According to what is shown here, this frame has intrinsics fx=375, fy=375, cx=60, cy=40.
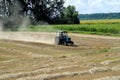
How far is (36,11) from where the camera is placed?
111 m

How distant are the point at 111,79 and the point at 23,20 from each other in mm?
87920

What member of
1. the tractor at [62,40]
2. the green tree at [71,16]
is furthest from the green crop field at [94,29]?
the green tree at [71,16]

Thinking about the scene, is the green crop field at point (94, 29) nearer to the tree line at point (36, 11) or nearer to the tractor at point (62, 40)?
the tree line at point (36, 11)

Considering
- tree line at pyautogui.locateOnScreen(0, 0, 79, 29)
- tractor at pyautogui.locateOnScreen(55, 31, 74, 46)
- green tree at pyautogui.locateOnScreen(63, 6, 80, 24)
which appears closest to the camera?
tractor at pyautogui.locateOnScreen(55, 31, 74, 46)

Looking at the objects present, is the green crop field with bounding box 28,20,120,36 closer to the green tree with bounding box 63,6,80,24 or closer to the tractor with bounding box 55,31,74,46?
the tractor with bounding box 55,31,74,46

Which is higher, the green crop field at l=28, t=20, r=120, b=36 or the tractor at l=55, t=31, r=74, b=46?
the tractor at l=55, t=31, r=74, b=46

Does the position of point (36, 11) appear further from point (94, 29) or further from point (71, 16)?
point (94, 29)

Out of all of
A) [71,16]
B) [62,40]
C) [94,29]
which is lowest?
[94,29]

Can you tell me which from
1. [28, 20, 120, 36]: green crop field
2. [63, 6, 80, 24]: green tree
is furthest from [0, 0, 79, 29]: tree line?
[28, 20, 120, 36]: green crop field

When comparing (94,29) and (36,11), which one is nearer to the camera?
(94,29)

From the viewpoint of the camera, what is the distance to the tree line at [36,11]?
10812 cm

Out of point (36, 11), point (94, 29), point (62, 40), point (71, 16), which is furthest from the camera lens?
point (71, 16)

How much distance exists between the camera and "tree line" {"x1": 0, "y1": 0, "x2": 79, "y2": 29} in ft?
355

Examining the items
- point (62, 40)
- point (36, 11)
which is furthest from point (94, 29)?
point (36, 11)
